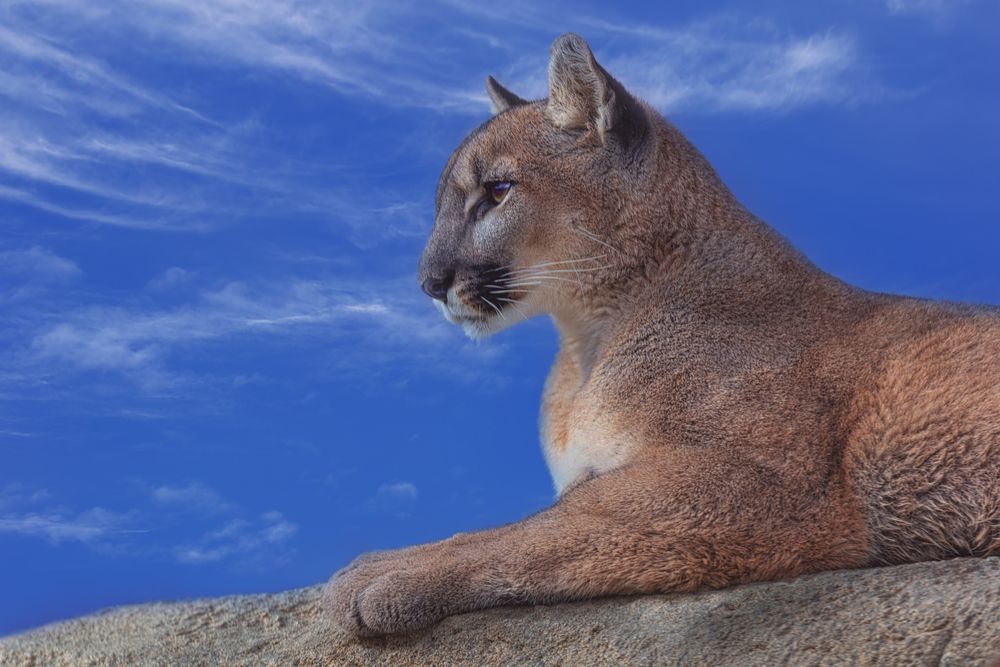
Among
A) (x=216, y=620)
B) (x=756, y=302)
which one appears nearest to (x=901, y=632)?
(x=756, y=302)

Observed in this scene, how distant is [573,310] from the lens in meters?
6.64

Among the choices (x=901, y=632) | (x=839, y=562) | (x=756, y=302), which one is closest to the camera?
(x=901, y=632)

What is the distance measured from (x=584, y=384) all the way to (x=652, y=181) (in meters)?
1.19

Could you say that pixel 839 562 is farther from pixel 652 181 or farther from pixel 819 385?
pixel 652 181

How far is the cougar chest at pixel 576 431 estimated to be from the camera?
604 centimetres

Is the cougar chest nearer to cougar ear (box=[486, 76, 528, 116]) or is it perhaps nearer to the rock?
the rock

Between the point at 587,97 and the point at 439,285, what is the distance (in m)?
1.35

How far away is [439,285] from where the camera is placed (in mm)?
6746

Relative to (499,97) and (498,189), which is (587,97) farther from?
(499,97)

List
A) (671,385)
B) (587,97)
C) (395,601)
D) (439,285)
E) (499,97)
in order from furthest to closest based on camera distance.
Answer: (499,97) → (439,285) → (587,97) → (671,385) → (395,601)

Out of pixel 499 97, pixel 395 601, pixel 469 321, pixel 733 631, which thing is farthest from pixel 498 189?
pixel 733 631

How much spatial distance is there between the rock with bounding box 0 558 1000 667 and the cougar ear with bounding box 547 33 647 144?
8.56 ft

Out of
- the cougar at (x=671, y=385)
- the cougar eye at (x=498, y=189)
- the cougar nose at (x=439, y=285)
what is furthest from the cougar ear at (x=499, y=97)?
the cougar nose at (x=439, y=285)

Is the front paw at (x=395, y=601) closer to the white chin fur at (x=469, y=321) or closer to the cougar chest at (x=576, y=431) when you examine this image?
the cougar chest at (x=576, y=431)
